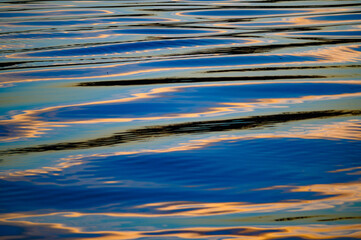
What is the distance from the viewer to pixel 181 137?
1.88 m

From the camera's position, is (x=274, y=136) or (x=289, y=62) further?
(x=289, y=62)

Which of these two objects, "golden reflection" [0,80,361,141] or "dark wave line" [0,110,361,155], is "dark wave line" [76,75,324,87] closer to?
"golden reflection" [0,80,361,141]

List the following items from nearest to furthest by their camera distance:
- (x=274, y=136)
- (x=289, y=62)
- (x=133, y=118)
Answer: (x=274, y=136)
(x=133, y=118)
(x=289, y=62)

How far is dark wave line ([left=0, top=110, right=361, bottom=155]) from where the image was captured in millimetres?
1807

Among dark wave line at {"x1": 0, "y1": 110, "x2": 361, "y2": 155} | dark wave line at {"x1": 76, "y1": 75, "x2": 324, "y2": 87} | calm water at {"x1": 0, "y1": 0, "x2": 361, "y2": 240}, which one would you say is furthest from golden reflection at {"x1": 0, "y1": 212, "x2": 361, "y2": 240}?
dark wave line at {"x1": 76, "y1": 75, "x2": 324, "y2": 87}

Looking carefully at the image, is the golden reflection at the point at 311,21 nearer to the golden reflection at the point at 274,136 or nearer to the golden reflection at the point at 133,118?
the golden reflection at the point at 133,118

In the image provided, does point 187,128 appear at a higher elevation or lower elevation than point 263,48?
lower

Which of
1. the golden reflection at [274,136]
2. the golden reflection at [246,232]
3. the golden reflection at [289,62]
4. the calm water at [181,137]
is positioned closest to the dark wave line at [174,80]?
the calm water at [181,137]

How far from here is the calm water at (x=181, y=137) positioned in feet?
4.04

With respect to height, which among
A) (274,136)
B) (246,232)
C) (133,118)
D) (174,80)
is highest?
(174,80)

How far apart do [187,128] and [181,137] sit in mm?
109

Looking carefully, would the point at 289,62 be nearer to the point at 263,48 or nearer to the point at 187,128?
the point at 263,48

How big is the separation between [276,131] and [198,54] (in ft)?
5.73

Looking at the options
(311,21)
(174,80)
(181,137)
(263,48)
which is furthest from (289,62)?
(311,21)
